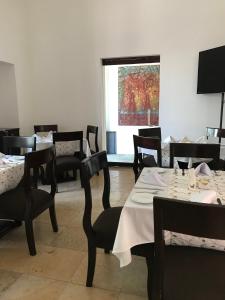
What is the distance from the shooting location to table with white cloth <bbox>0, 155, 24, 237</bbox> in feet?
7.08

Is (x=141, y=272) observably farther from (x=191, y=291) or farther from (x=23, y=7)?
(x=23, y=7)

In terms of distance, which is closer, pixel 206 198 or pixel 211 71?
pixel 206 198

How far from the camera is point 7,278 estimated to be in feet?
6.00

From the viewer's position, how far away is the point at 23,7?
4797mm

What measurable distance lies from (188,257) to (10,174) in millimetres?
1668

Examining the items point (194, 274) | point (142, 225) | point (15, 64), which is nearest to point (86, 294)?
point (142, 225)

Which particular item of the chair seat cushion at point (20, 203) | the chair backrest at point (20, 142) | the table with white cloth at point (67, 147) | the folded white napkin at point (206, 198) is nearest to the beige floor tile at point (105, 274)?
the chair seat cushion at point (20, 203)

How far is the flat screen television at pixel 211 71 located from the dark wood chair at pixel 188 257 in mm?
3161

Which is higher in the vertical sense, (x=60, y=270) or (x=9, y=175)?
(x=9, y=175)

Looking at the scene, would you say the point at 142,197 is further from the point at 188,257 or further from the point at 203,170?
the point at 203,170

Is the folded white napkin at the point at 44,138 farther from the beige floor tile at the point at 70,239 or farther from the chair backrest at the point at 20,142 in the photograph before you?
the beige floor tile at the point at 70,239

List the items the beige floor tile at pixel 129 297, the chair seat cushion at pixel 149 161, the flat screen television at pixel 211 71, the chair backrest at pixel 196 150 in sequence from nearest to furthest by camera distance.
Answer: the beige floor tile at pixel 129 297
the chair backrest at pixel 196 150
the chair seat cushion at pixel 149 161
the flat screen television at pixel 211 71

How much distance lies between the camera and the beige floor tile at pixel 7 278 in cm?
175

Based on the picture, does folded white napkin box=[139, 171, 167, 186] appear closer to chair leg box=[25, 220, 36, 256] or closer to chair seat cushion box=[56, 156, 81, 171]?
chair leg box=[25, 220, 36, 256]
